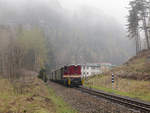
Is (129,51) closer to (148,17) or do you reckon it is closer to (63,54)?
(63,54)

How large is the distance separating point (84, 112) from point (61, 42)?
15069cm

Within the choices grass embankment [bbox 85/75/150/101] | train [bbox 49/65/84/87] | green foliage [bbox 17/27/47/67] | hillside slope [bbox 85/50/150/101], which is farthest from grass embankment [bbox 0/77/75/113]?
green foliage [bbox 17/27/47/67]

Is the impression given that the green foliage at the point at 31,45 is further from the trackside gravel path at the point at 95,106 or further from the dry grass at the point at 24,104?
the trackside gravel path at the point at 95,106

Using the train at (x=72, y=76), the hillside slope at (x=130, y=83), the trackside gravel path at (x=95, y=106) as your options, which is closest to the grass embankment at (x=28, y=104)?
the trackside gravel path at (x=95, y=106)

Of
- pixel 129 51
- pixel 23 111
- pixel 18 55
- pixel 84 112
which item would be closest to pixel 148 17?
pixel 18 55

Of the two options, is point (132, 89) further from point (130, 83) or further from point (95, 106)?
point (95, 106)

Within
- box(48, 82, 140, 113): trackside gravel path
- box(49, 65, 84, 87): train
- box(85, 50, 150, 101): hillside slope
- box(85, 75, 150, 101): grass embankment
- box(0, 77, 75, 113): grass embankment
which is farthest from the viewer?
box(49, 65, 84, 87): train

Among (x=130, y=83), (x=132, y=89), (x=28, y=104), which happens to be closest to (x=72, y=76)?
(x=130, y=83)

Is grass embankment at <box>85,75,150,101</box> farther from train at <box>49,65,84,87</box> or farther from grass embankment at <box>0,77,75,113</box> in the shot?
grass embankment at <box>0,77,75,113</box>

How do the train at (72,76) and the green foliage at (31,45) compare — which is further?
the green foliage at (31,45)

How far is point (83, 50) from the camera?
15162cm

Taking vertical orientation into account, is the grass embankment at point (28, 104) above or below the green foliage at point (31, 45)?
below

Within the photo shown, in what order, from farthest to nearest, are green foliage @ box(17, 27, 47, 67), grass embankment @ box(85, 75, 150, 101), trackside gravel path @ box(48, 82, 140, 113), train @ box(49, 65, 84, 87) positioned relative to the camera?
green foliage @ box(17, 27, 47, 67) < train @ box(49, 65, 84, 87) < grass embankment @ box(85, 75, 150, 101) < trackside gravel path @ box(48, 82, 140, 113)

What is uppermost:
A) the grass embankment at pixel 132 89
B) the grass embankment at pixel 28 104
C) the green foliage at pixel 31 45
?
the green foliage at pixel 31 45
